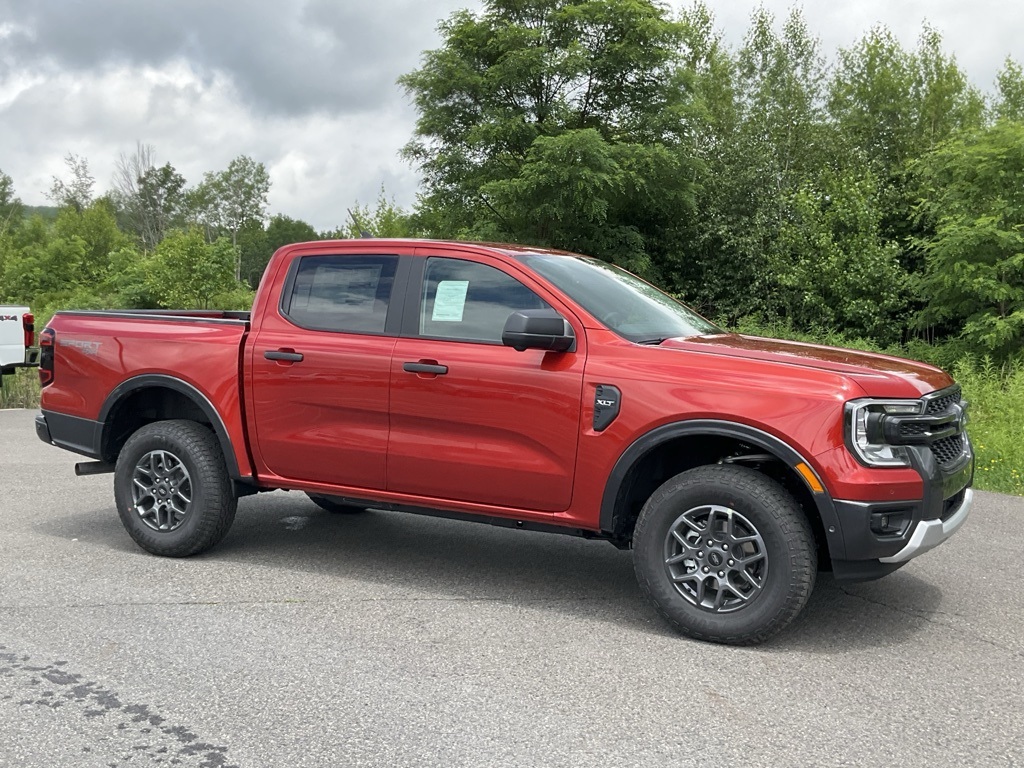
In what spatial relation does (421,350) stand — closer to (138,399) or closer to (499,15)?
(138,399)

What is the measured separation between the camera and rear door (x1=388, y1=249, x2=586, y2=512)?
4980 millimetres

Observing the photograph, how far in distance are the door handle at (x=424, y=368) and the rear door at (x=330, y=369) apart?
0.14 metres

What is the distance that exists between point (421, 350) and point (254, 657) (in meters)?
1.79

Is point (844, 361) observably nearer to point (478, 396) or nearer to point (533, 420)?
point (533, 420)

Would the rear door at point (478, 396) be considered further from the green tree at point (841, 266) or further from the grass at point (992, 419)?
the green tree at point (841, 266)

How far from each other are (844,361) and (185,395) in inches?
149

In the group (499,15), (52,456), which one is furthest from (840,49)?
(52,456)

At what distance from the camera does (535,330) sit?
15.8 ft

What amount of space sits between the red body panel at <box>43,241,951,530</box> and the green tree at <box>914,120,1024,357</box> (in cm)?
1992

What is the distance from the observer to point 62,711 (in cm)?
377

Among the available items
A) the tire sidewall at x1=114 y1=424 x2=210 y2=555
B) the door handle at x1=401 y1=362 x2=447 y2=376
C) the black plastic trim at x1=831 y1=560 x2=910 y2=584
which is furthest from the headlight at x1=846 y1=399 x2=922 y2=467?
the tire sidewall at x1=114 y1=424 x2=210 y2=555

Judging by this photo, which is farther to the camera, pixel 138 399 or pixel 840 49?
pixel 840 49

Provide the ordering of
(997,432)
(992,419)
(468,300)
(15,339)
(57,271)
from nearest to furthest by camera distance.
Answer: (468,300) → (997,432) → (992,419) → (15,339) → (57,271)

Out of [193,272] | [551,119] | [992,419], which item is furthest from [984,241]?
[193,272]
